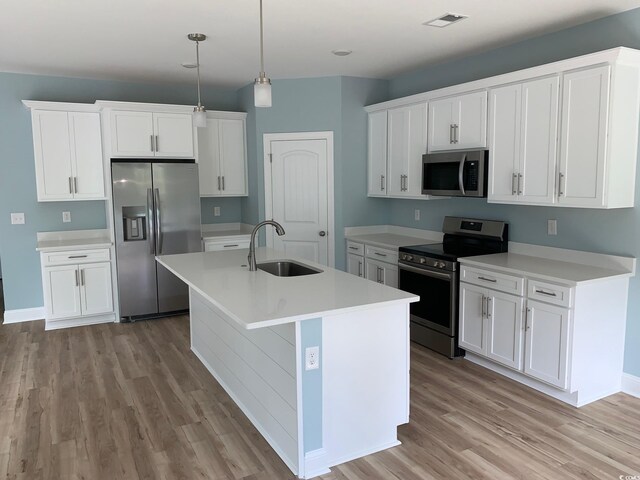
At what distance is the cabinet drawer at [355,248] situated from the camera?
17.8ft

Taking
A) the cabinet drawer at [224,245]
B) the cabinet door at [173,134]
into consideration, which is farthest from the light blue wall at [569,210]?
the cabinet door at [173,134]

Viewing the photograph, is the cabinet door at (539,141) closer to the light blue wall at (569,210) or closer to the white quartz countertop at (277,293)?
the light blue wall at (569,210)

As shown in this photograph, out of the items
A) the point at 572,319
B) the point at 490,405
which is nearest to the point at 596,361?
the point at 572,319

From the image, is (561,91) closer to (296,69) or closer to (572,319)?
(572,319)

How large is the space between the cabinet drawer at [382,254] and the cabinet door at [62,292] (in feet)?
9.99

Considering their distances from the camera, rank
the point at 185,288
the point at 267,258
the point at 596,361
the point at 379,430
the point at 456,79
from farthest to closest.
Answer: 1. the point at 185,288
2. the point at 456,79
3. the point at 267,258
4. the point at 596,361
5. the point at 379,430

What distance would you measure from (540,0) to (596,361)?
2.41 meters

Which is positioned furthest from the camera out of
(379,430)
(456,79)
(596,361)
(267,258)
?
(456,79)

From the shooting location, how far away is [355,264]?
18.2ft

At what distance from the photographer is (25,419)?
323cm

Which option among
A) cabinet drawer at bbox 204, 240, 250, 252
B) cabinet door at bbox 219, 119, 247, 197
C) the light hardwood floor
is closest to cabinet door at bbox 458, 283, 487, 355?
the light hardwood floor

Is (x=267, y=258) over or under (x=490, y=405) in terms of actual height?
over

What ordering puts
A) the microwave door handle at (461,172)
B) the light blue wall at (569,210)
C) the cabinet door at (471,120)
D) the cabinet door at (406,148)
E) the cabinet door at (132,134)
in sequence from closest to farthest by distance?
the light blue wall at (569,210) → the cabinet door at (471,120) → the microwave door handle at (461,172) → the cabinet door at (406,148) → the cabinet door at (132,134)

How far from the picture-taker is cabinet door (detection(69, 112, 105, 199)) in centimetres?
518
